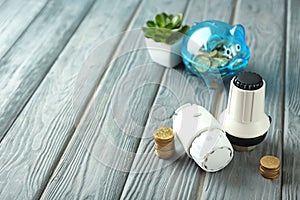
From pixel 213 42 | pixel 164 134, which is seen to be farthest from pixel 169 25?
pixel 164 134

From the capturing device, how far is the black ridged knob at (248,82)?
93 centimetres

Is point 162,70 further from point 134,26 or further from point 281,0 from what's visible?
point 281,0

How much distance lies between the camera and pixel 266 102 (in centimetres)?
116

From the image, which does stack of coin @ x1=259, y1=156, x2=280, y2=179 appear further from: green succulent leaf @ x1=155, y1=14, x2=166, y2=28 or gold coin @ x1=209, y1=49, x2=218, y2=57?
green succulent leaf @ x1=155, y1=14, x2=166, y2=28

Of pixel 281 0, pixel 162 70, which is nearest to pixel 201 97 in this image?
pixel 162 70

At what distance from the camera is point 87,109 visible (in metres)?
1.15

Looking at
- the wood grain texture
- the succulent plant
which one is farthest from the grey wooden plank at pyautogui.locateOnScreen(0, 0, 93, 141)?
the succulent plant

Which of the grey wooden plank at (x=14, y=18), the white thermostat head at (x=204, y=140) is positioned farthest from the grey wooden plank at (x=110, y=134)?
the grey wooden plank at (x=14, y=18)

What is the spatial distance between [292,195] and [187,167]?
216mm

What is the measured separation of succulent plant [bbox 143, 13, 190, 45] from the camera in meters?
1.23

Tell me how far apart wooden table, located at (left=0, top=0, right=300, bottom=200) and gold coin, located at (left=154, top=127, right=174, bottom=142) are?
5 cm

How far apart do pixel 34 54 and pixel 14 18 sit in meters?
0.23

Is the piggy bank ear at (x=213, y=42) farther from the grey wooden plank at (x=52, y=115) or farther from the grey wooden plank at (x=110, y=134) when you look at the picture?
the grey wooden plank at (x=52, y=115)

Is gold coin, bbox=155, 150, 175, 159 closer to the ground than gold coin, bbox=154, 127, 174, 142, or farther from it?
closer to the ground
